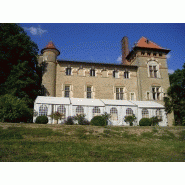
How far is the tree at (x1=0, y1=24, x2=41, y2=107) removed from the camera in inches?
604

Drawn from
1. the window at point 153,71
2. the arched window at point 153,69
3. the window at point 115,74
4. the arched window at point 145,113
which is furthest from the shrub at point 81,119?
the window at point 153,71

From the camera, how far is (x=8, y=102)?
11.6 m

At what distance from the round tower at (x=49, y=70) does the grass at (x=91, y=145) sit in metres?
8.66

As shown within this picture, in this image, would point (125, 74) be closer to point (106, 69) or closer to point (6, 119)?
point (106, 69)

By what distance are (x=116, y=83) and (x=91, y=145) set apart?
44.7ft

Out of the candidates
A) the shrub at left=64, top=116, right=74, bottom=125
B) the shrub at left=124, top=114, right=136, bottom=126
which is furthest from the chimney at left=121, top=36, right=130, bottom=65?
the shrub at left=64, top=116, right=74, bottom=125

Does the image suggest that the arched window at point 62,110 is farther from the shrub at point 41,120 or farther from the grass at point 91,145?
the grass at point 91,145

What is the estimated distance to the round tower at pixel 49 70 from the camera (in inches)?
708

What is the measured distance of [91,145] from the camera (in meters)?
7.19

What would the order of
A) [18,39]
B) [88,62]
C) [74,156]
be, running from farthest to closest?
[88,62] → [18,39] → [74,156]

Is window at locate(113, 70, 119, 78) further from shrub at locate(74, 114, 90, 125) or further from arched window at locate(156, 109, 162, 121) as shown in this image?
shrub at locate(74, 114, 90, 125)

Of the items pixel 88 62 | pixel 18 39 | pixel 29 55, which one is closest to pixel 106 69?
pixel 88 62

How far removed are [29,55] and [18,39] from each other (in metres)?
2.00

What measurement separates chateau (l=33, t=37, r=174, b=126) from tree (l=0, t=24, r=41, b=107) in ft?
6.09
